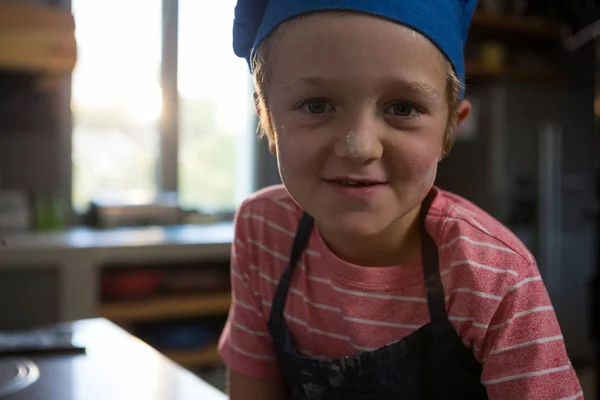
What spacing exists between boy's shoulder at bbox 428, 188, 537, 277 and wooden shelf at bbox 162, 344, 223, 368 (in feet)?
6.63

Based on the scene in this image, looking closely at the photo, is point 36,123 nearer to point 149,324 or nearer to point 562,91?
point 149,324

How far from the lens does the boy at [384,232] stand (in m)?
0.58

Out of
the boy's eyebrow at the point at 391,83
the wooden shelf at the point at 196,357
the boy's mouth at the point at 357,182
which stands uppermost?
the boy's eyebrow at the point at 391,83

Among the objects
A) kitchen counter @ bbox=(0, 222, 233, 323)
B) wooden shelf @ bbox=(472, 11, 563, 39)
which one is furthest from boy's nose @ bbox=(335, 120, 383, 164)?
wooden shelf @ bbox=(472, 11, 563, 39)

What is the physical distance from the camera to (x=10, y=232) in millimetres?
2604

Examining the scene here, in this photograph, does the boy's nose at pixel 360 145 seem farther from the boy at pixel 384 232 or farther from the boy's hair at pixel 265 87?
the boy's hair at pixel 265 87

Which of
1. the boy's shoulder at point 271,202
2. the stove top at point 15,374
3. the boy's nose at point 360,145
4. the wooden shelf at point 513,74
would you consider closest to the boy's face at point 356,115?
the boy's nose at point 360,145

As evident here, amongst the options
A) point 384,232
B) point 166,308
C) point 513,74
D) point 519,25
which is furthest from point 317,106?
point 519,25

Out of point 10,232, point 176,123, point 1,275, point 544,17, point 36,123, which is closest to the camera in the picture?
point 1,275

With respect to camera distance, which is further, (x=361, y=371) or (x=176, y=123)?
(x=176, y=123)

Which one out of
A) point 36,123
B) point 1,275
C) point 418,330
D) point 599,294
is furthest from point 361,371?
point 36,123

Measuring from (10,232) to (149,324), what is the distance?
68cm

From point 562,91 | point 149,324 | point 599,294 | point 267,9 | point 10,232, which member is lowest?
point 149,324

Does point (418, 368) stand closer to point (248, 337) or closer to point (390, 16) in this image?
point (248, 337)
